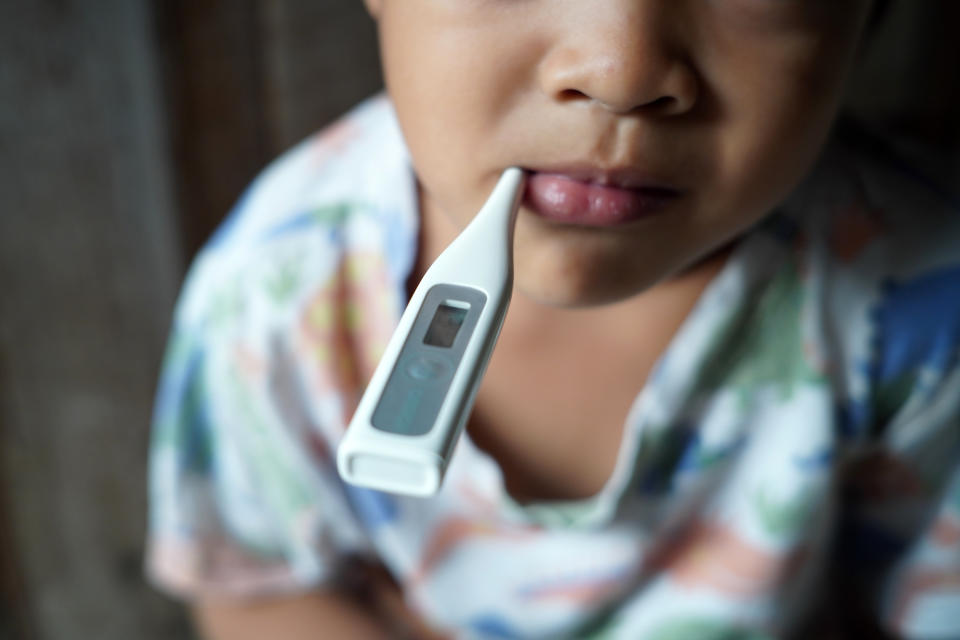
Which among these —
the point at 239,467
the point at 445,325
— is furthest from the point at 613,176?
the point at 239,467

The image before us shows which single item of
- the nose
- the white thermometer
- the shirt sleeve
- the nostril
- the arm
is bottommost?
the arm

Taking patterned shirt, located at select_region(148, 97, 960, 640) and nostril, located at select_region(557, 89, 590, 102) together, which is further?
patterned shirt, located at select_region(148, 97, 960, 640)

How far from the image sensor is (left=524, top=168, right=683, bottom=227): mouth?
503 mm

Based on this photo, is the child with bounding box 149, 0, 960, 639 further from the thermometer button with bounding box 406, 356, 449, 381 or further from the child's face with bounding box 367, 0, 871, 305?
the thermometer button with bounding box 406, 356, 449, 381

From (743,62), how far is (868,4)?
0.34ft

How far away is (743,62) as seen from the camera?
487 millimetres

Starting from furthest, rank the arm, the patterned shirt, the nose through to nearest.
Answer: the arm, the patterned shirt, the nose

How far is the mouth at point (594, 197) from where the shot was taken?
0.50 meters

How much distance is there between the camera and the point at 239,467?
763mm

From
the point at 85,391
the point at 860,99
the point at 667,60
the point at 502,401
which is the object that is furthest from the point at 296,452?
the point at 860,99

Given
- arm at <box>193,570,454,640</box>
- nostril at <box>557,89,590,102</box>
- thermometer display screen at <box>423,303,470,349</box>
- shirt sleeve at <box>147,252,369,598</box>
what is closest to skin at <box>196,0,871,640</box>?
nostril at <box>557,89,590,102</box>

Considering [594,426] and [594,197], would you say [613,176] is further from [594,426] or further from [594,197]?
[594,426]

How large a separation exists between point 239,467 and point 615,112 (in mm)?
437

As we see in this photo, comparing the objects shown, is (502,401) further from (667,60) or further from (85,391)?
(85,391)
